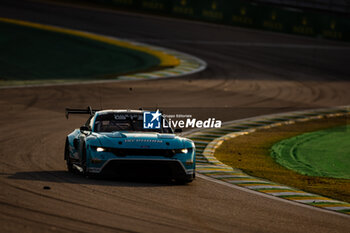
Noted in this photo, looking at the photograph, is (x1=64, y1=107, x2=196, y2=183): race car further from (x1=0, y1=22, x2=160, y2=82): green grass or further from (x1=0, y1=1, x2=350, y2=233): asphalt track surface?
(x1=0, y1=22, x2=160, y2=82): green grass

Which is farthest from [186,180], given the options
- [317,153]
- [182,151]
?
[317,153]

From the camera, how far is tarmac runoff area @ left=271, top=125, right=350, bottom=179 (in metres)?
15.5

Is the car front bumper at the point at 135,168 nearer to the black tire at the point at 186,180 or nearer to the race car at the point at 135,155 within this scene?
the race car at the point at 135,155

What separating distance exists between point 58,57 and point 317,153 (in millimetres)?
19522

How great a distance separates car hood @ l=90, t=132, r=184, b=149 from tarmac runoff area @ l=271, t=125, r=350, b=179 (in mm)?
3798

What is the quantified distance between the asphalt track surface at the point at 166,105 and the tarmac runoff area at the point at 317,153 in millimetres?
3386

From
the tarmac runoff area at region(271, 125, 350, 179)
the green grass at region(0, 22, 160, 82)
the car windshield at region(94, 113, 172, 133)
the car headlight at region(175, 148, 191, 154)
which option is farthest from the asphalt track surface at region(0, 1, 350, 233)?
the tarmac runoff area at region(271, 125, 350, 179)

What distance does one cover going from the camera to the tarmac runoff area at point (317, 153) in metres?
15.5

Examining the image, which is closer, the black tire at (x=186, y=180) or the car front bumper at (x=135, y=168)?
the car front bumper at (x=135, y=168)

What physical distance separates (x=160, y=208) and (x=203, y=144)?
8772 millimetres

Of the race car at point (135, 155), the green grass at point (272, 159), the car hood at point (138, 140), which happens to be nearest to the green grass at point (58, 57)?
the green grass at point (272, 159)

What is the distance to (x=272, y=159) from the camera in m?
16.9

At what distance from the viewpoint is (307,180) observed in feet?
46.1

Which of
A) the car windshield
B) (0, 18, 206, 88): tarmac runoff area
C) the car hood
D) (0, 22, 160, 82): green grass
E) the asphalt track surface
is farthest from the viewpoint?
(0, 22, 160, 82): green grass
